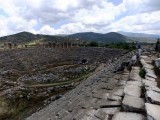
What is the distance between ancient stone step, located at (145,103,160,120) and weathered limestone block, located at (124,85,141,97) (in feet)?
7.20

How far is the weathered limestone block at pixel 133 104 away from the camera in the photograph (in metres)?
9.10

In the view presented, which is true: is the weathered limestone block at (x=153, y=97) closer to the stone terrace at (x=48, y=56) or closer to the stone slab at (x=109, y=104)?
the stone slab at (x=109, y=104)

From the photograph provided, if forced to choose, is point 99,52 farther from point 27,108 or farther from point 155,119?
point 155,119

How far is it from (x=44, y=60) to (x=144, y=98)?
6147 cm

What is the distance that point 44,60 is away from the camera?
233 ft

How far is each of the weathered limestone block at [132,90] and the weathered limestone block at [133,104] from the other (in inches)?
32.2

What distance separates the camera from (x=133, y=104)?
9453 mm

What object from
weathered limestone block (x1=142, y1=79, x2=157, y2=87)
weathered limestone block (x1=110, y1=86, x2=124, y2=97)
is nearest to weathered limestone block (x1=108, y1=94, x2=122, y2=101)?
weathered limestone block (x1=110, y1=86, x2=124, y2=97)

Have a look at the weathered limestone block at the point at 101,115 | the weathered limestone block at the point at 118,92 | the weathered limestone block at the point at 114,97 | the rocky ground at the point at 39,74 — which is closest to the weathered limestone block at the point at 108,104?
the weathered limestone block at the point at 114,97

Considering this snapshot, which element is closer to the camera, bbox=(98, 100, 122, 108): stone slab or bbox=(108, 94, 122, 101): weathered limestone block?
bbox=(98, 100, 122, 108): stone slab

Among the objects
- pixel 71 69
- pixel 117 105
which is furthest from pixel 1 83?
pixel 117 105

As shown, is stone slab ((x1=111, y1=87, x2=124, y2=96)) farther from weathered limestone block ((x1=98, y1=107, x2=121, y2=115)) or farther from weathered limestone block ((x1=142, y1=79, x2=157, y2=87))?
weathered limestone block ((x1=98, y1=107, x2=121, y2=115))

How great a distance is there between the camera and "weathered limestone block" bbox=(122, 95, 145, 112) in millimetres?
9098

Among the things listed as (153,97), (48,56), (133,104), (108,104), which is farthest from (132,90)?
(48,56)
